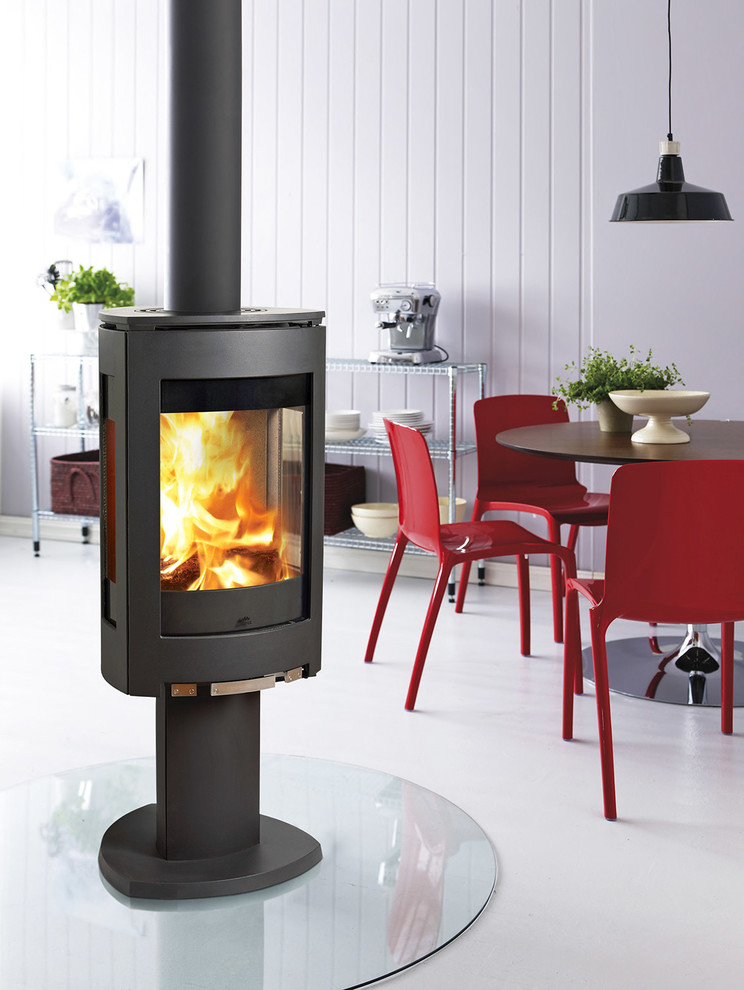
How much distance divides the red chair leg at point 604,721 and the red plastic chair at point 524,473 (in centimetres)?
127

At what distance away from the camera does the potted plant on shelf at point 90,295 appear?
5.46 meters

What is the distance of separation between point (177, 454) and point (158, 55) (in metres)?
3.83

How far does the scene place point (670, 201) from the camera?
3605mm

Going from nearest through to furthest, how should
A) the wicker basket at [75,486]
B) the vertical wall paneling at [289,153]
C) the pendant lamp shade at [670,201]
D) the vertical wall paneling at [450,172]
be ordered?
1. the pendant lamp shade at [670,201]
2. the vertical wall paneling at [450,172]
3. the vertical wall paneling at [289,153]
4. the wicker basket at [75,486]

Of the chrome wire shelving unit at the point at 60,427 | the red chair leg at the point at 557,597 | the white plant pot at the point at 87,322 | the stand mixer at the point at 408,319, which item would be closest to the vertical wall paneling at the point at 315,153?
the stand mixer at the point at 408,319

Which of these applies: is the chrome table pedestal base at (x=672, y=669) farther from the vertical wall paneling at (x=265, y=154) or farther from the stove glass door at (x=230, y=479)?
the vertical wall paneling at (x=265, y=154)

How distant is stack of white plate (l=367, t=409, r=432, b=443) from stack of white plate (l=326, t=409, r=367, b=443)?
0.08 meters

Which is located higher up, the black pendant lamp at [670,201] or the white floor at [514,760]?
the black pendant lamp at [670,201]

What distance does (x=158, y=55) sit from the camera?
549 centimetres

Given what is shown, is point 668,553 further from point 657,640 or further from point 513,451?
point 513,451

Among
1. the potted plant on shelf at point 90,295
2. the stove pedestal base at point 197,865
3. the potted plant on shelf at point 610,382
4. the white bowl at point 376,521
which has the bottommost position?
the stove pedestal base at point 197,865

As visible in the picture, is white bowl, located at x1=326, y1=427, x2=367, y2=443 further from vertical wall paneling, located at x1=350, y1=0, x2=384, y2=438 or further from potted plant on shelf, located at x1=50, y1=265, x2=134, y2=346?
potted plant on shelf, located at x1=50, y1=265, x2=134, y2=346

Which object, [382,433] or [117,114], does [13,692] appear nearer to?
[382,433]

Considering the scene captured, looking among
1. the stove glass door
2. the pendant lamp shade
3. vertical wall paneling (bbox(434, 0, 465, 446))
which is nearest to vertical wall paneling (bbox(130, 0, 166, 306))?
vertical wall paneling (bbox(434, 0, 465, 446))
